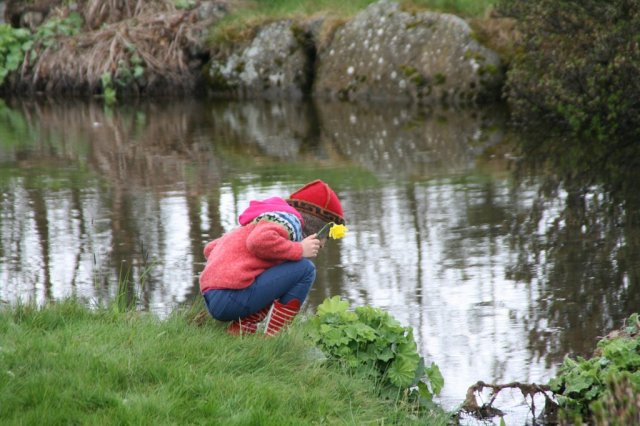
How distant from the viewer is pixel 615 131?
44.2ft

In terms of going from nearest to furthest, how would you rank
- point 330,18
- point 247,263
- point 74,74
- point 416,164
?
1. point 247,263
2. point 416,164
3. point 330,18
4. point 74,74

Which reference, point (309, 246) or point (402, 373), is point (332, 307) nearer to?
point (309, 246)

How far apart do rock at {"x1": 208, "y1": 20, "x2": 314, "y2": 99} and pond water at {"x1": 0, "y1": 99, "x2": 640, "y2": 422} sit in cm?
429

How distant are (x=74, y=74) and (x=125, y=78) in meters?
1.22

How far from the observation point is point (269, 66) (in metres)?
20.1

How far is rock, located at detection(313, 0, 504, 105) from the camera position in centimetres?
1744

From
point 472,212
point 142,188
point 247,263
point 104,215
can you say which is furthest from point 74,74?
point 247,263

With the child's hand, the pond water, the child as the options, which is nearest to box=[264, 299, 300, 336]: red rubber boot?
the child

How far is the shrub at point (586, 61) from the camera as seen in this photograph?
12828 millimetres

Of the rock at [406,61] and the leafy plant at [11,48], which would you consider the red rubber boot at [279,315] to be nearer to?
the rock at [406,61]

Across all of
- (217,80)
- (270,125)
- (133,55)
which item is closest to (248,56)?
(217,80)

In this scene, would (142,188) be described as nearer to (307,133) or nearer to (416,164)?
(416,164)

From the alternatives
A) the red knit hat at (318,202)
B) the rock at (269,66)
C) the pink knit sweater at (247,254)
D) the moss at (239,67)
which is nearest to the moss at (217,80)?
the rock at (269,66)

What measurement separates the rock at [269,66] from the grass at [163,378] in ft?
50.1
